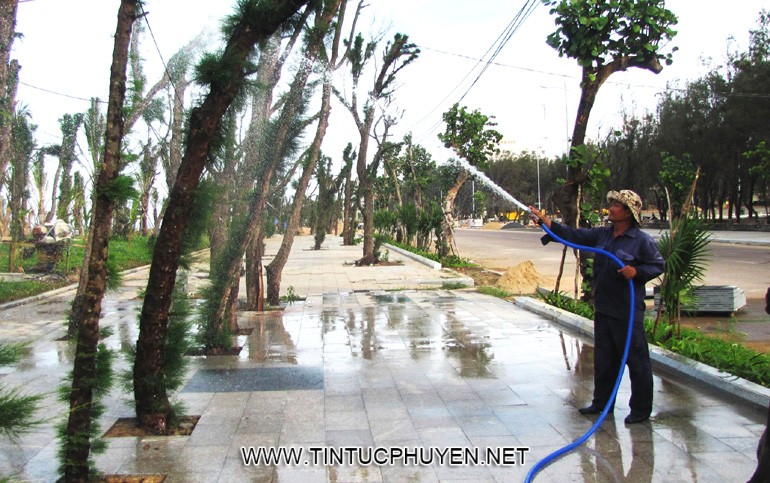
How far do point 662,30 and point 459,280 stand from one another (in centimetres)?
750

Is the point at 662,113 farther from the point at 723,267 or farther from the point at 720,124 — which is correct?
the point at 723,267

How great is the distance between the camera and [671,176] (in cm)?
3762

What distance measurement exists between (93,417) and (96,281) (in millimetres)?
780

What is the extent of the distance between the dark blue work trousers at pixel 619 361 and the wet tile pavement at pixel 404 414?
0.58 ft

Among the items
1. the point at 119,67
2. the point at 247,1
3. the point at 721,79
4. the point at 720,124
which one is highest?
the point at 721,79

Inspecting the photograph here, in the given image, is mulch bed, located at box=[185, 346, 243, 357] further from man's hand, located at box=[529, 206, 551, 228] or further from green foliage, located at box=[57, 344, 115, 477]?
man's hand, located at box=[529, 206, 551, 228]

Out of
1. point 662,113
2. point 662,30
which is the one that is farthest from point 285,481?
point 662,113

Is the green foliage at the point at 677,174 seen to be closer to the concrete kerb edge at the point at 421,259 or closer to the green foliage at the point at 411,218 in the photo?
the concrete kerb edge at the point at 421,259

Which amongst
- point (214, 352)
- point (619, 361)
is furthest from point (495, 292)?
point (619, 361)

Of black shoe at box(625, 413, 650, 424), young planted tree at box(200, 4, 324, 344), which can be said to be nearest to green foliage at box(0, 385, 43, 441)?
black shoe at box(625, 413, 650, 424)

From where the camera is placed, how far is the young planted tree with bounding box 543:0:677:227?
8.84 meters

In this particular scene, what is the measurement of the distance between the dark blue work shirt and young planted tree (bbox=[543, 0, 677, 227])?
4.62 meters

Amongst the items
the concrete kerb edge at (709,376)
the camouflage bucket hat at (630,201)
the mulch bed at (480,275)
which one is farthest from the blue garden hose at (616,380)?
the mulch bed at (480,275)

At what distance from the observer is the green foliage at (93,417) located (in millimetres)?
3713
